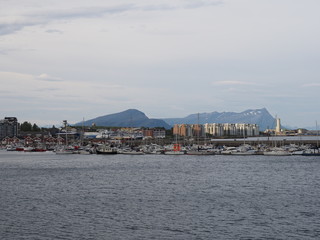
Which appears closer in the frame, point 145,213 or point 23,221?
point 23,221

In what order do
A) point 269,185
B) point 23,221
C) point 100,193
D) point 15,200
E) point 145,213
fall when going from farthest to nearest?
point 269,185, point 100,193, point 15,200, point 145,213, point 23,221

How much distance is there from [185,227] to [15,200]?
17.7 m

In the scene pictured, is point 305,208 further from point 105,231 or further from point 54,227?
point 54,227

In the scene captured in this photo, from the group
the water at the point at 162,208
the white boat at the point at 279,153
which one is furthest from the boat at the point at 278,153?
the water at the point at 162,208

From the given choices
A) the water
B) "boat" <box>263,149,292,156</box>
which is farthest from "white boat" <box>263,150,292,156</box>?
the water

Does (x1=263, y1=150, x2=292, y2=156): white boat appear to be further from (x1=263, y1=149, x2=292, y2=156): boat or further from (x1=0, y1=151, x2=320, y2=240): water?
(x1=0, y1=151, x2=320, y2=240): water

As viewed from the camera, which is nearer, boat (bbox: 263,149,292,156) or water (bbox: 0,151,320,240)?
water (bbox: 0,151,320,240)

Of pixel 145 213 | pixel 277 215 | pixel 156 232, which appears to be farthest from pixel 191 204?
pixel 156 232

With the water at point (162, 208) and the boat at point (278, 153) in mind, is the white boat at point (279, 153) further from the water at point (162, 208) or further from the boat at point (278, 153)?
the water at point (162, 208)

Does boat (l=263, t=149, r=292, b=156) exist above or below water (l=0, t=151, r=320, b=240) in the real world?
above

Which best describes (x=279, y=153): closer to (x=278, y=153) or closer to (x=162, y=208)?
(x=278, y=153)

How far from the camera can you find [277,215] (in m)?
31.9

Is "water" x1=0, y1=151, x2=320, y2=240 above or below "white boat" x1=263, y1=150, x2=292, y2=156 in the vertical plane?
below

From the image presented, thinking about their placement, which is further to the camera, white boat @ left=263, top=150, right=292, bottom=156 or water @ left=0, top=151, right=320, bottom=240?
white boat @ left=263, top=150, right=292, bottom=156
